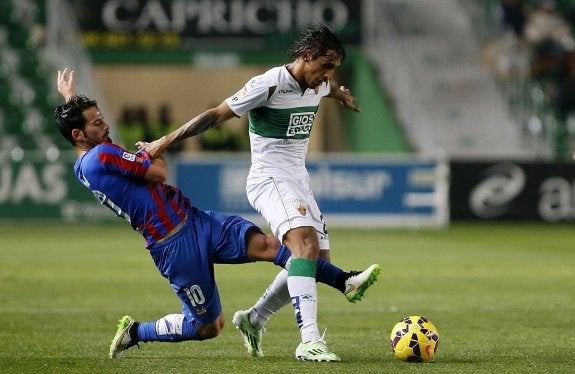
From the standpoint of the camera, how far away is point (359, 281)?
738 cm

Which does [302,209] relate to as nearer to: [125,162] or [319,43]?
[319,43]

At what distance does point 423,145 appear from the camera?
83.3ft

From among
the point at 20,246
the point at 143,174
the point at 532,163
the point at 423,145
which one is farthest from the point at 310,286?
the point at 423,145

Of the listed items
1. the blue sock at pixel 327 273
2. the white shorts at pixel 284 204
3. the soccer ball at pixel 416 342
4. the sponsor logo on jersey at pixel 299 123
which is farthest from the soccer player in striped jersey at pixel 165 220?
the soccer ball at pixel 416 342

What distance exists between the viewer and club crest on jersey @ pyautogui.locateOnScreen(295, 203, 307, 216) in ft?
24.5

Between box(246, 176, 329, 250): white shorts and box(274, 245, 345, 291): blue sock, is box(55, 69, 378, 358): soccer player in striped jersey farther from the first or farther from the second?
box(274, 245, 345, 291): blue sock

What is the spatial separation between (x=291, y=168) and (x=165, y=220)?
0.97m

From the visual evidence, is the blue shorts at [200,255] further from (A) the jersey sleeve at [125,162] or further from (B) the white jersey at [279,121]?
(B) the white jersey at [279,121]

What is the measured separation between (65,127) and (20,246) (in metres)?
10.9

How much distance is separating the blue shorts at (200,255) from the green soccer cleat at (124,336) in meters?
0.46

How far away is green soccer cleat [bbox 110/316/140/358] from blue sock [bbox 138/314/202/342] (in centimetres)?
4

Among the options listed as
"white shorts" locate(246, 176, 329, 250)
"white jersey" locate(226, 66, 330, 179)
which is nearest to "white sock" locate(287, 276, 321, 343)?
"white shorts" locate(246, 176, 329, 250)

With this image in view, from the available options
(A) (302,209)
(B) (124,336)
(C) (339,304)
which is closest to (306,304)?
(A) (302,209)

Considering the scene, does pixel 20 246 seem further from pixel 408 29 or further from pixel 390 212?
pixel 408 29
